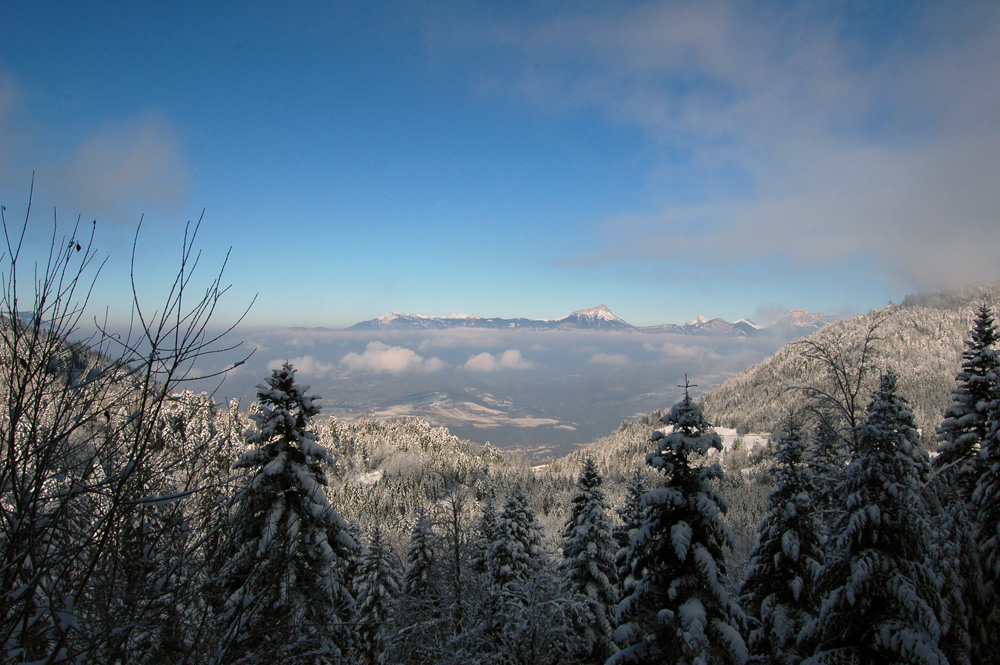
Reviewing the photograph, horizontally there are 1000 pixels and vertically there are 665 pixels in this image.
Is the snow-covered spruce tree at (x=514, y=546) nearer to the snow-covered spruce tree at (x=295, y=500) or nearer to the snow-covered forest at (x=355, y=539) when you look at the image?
the snow-covered forest at (x=355, y=539)

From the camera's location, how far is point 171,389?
3.85 meters

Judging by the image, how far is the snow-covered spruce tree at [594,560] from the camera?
17.2m

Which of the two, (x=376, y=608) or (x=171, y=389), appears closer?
(x=171, y=389)

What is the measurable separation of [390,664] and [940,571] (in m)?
12.1

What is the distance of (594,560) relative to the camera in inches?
701

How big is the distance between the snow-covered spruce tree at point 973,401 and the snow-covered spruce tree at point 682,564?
7734 mm

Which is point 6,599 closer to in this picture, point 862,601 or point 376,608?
point 862,601

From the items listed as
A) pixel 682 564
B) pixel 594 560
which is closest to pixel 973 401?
pixel 682 564

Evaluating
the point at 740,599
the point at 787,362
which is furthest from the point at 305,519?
the point at 787,362

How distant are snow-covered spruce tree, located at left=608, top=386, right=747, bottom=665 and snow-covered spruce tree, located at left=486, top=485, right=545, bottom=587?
8542mm

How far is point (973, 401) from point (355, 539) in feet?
55.8

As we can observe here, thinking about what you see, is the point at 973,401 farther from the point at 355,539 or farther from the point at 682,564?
the point at 355,539

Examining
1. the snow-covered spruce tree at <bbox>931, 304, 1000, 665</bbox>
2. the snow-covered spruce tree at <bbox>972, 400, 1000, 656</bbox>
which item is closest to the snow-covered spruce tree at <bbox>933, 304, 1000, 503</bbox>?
the snow-covered spruce tree at <bbox>931, 304, 1000, 665</bbox>

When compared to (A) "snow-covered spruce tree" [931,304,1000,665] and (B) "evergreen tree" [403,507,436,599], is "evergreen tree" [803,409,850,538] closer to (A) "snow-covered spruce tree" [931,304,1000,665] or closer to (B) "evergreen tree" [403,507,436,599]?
(A) "snow-covered spruce tree" [931,304,1000,665]
